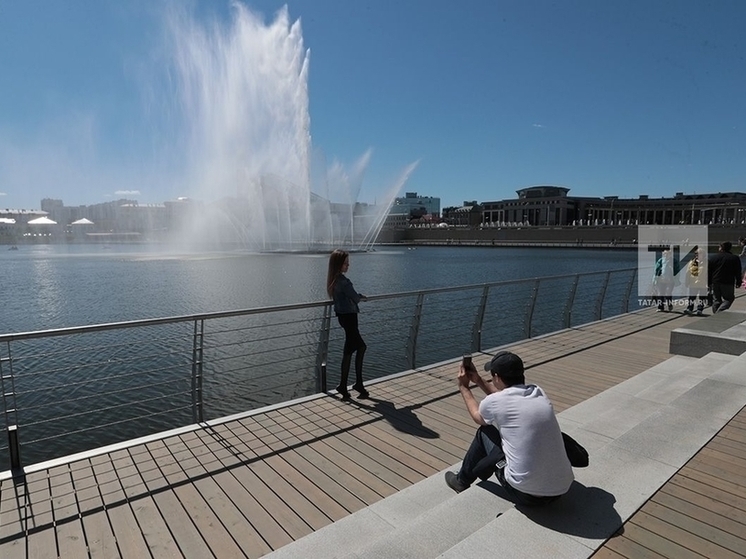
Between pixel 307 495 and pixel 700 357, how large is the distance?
7215mm

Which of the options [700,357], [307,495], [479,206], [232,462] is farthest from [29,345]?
[479,206]

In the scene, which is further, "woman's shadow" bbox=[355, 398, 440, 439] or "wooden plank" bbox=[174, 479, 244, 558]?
"woman's shadow" bbox=[355, 398, 440, 439]

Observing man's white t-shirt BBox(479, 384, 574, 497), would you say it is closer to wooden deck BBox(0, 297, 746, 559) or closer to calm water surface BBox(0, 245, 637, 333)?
wooden deck BBox(0, 297, 746, 559)

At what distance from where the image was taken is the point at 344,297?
602 centimetres

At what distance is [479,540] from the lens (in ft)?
8.73

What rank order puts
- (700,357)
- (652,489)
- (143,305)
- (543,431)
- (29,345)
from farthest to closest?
1. (143,305)
2. (29,345)
3. (700,357)
4. (652,489)
5. (543,431)

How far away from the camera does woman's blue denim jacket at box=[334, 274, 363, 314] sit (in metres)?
5.98

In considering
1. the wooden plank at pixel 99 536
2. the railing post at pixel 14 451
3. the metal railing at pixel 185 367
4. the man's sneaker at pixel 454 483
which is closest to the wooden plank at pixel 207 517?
the wooden plank at pixel 99 536

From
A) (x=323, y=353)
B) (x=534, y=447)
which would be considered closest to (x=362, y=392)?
(x=323, y=353)

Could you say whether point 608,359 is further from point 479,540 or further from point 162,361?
point 162,361

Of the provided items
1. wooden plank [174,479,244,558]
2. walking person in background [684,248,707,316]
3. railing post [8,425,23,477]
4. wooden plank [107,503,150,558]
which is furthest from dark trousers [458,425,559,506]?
walking person in background [684,248,707,316]

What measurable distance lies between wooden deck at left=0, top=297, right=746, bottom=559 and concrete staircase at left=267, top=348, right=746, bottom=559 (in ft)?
0.46

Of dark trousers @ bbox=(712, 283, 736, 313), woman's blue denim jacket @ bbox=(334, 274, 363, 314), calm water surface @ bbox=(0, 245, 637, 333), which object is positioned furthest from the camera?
calm water surface @ bbox=(0, 245, 637, 333)

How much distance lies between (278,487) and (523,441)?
213 centimetres
